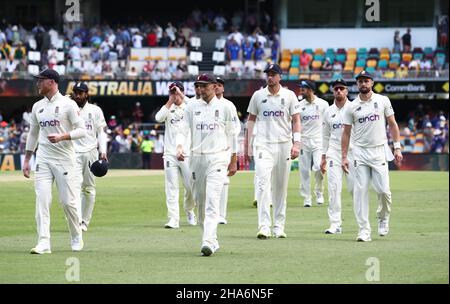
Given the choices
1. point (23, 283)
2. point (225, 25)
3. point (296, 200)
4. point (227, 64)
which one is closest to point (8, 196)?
point (296, 200)

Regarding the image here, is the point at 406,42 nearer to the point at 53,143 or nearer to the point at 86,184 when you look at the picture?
the point at 86,184

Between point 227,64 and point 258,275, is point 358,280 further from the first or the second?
point 227,64

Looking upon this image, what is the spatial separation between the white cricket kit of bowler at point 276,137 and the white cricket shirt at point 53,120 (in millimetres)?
3447

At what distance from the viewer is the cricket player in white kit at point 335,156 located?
18.6 meters

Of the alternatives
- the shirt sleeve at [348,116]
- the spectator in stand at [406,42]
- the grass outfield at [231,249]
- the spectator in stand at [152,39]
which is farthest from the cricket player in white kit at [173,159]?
the spectator in stand at [406,42]

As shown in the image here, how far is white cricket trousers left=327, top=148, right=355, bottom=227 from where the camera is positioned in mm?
18609

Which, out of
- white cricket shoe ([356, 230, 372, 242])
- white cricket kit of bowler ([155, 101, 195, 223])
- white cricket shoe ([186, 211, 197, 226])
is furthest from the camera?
white cricket shoe ([186, 211, 197, 226])

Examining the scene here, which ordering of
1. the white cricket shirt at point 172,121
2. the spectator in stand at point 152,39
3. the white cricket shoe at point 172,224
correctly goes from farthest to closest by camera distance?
the spectator in stand at point 152,39, the white cricket shirt at point 172,121, the white cricket shoe at point 172,224

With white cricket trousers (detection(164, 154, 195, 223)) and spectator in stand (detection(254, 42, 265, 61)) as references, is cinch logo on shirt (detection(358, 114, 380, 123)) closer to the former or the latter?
white cricket trousers (detection(164, 154, 195, 223))

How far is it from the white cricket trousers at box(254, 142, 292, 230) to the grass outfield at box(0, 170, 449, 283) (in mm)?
471

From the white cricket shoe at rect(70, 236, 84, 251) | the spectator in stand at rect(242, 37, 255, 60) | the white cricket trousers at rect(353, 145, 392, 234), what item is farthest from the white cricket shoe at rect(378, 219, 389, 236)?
the spectator in stand at rect(242, 37, 255, 60)

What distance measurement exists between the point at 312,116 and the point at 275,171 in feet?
27.5

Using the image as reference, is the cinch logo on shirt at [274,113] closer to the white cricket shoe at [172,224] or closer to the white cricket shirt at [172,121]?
the white cricket shirt at [172,121]

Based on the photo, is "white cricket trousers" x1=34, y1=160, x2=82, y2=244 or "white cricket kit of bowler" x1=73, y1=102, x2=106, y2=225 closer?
"white cricket trousers" x1=34, y1=160, x2=82, y2=244
